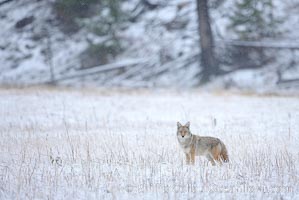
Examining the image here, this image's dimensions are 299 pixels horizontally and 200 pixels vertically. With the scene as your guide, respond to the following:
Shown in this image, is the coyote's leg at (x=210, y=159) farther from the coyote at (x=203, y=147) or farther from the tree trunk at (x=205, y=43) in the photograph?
the tree trunk at (x=205, y=43)

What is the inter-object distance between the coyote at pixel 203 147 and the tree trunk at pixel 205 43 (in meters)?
15.1

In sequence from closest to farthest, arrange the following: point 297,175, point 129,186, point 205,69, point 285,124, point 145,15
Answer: point 129,186 < point 297,175 < point 285,124 < point 205,69 < point 145,15

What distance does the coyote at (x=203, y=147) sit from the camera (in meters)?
8.75

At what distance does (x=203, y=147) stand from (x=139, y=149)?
1.55 meters

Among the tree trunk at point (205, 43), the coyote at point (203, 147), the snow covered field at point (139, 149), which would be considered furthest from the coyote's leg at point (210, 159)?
the tree trunk at point (205, 43)

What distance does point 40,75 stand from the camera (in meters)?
26.2

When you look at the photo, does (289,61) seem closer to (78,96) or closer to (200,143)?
(78,96)

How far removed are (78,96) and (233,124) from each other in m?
7.96

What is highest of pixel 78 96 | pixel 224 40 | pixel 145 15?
pixel 145 15

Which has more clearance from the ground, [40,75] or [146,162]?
[40,75]

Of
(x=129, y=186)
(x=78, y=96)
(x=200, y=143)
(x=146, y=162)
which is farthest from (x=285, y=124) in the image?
(x=78, y=96)

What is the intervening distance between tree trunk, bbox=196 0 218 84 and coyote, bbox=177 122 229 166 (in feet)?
49.7

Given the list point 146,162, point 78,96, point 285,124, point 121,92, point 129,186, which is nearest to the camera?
point 129,186

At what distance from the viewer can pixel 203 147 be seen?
8.99m
